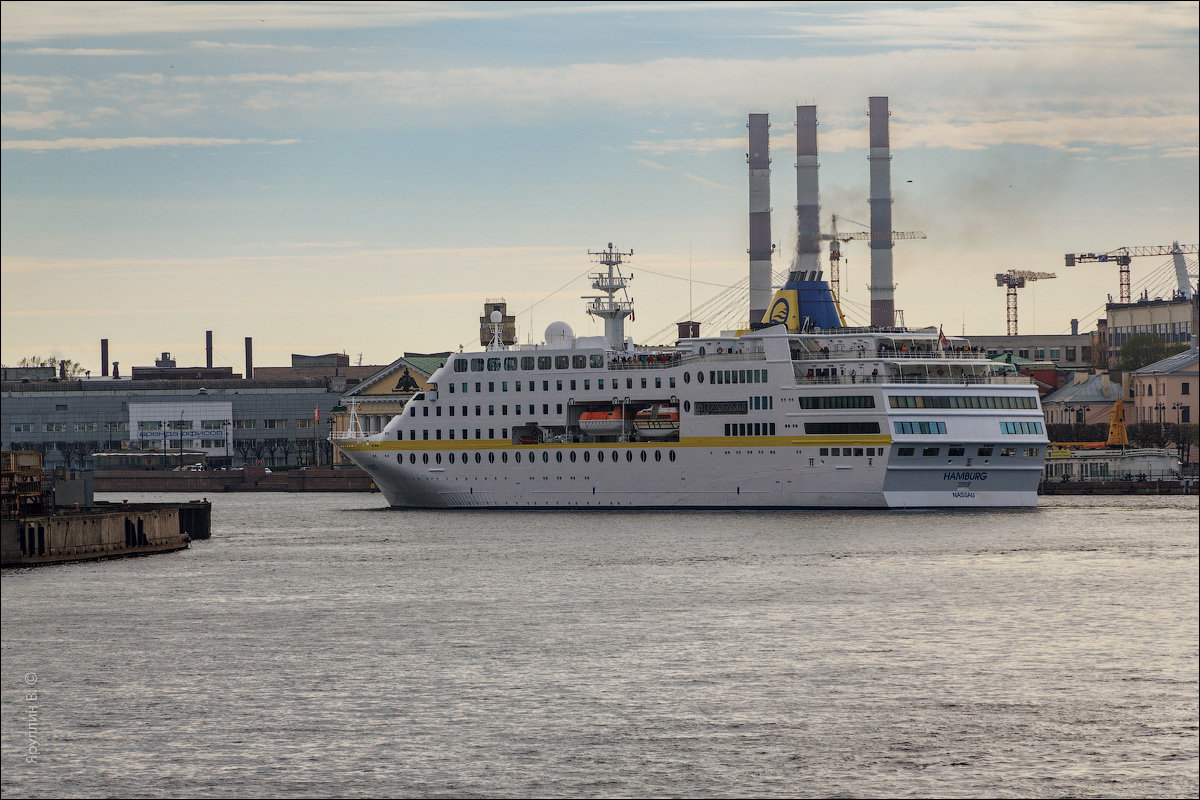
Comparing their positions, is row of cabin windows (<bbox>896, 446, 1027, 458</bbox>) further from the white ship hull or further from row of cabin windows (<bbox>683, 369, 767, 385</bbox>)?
row of cabin windows (<bbox>683, 369, 767, 385</bbox>)

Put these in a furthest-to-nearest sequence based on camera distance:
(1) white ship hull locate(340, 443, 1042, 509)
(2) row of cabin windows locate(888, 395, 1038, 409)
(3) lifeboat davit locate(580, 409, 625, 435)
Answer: (3) lifeboat davit locate(580, 409, 625, 435), (1) white ship hull locate(340, 443, 1042, 509), (2) row of cabin windows locate(888, 395, 1038, 409)

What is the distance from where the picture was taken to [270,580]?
5153cm

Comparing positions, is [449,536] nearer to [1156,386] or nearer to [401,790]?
[401,790]

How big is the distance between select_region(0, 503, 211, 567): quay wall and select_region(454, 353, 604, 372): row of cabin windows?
779 inches

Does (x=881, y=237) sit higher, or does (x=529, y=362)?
(x=881, y=237)

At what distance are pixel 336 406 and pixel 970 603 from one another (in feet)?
375

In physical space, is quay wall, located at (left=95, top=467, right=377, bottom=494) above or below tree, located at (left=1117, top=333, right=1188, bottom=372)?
below

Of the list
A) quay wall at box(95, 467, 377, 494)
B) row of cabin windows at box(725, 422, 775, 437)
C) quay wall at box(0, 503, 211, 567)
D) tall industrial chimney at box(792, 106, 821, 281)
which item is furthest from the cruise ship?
quay wall at box(95, 467, 377, 494)

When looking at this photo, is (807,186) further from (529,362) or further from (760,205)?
(529,362)

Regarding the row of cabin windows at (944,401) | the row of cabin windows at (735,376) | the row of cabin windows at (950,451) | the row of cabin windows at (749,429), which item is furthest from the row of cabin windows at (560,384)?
the row of cabin windows at (950,451)

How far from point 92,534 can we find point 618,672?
87.3 feet

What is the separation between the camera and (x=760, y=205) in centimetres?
12750

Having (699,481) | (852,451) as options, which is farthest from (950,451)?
(699,481)

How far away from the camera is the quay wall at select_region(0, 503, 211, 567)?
51.9 metres
